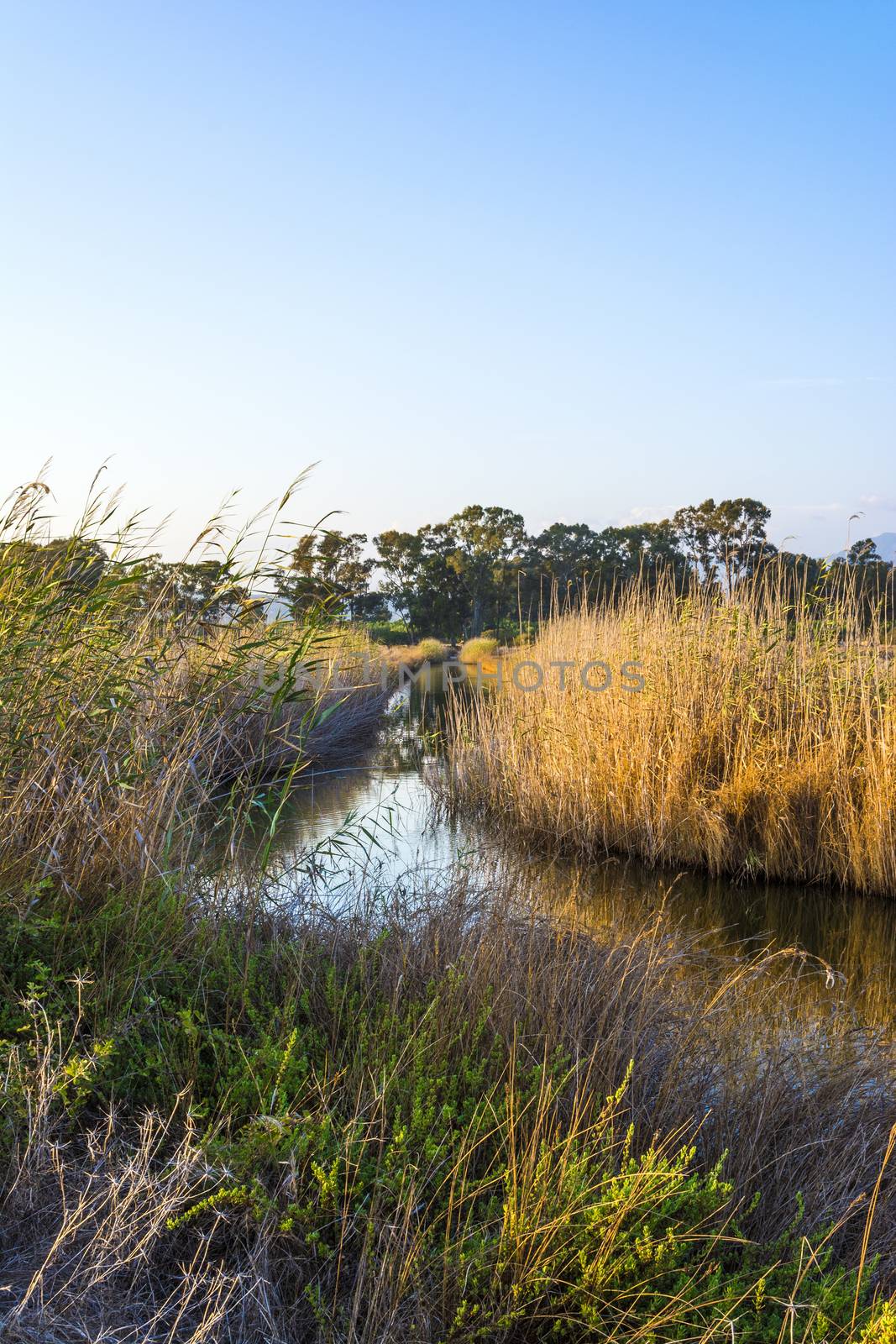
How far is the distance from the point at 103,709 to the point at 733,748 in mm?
4701

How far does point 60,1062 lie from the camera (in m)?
2.09

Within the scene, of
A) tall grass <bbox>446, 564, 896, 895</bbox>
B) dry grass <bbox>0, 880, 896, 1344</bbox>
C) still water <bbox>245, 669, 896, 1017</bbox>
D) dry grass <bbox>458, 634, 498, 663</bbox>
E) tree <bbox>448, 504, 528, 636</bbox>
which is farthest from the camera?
tree <bbox>448, 504, 528, 636</bbox>

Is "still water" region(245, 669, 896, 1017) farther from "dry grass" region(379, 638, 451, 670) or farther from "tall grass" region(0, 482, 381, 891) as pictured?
"dry grass" region(379, 638, 451, 670)

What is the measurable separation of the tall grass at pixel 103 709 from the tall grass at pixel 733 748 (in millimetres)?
3764

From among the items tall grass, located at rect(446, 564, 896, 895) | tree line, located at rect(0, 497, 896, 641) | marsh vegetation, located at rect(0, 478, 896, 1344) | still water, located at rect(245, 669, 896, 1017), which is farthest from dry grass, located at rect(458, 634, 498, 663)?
marsh vegetation, located at rect(0, 478, 896, 1344)

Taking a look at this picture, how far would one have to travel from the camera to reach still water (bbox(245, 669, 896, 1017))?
4930 mm

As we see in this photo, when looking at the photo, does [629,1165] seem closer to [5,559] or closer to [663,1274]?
[663,1274]

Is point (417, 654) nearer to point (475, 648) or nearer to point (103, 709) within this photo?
point (475, 648)

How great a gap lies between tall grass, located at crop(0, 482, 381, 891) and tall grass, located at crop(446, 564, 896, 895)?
3.76m

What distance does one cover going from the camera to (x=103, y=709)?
3119 mm

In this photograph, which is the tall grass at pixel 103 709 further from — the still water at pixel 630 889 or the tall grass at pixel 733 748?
the tall grass at pixel 733 748

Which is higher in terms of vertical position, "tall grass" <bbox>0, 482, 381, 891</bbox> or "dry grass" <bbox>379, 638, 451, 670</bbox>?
"tall grass" <bbox>0, 482, 381, 891</bbox>

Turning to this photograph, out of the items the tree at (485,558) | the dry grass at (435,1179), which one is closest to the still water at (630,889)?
the dry grass at (435,1179)

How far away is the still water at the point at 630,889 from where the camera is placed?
4.93m
